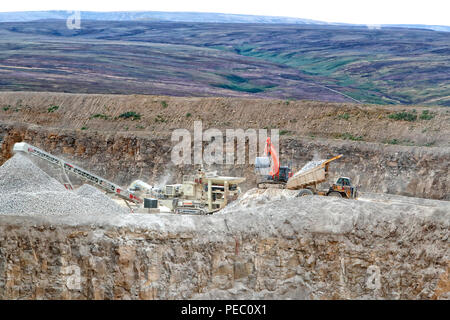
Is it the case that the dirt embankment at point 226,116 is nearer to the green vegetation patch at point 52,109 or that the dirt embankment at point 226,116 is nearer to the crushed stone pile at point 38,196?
the green vegetation patch at point 52,109

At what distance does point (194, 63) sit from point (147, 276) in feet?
216

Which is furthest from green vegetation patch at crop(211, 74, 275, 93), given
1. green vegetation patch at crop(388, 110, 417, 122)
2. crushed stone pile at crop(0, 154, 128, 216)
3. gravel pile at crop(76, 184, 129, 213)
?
gravel pile at crop(76, 184, 129, 213)

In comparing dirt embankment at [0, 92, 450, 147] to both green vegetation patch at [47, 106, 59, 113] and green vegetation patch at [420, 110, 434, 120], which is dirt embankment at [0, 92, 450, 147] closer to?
green vegetation patch at [47, 106, 59, 113]

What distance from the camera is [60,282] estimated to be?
18141 millimetres

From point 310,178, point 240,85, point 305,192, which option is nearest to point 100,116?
point 310,178

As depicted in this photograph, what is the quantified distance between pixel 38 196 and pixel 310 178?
1008cm

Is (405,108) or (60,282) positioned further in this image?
(405,108)

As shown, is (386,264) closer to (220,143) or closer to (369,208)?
(369,208)

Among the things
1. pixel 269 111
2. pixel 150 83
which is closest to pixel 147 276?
pixel 269 111

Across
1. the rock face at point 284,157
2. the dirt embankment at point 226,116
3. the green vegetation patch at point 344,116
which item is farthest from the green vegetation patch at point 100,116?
the green vegetation patch at point 344,116

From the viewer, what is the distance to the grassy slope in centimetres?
6719

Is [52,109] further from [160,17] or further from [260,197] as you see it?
[160,17]

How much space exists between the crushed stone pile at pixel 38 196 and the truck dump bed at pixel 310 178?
22.6 feet

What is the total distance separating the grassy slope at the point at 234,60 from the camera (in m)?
67.2
